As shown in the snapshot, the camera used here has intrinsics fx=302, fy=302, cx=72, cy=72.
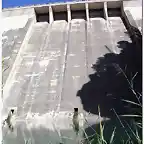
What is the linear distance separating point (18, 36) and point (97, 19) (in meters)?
2.18

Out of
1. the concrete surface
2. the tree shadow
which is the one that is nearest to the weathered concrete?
the concrete surface

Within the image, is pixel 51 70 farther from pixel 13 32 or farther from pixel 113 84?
pixel 13 32

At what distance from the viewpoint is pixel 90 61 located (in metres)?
5.72

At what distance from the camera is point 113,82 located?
16.5 feet

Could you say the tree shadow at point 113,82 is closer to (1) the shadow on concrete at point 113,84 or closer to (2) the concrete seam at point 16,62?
(1) the shadow on concrete at point 113,84

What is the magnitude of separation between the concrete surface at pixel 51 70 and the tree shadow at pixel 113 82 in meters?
0.14

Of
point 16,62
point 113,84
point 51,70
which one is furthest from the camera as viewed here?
point 16,62

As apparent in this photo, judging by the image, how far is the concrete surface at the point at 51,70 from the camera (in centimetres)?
392

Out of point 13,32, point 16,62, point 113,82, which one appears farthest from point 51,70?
point 13,32

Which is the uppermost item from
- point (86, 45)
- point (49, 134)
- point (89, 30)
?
point (89, 30)

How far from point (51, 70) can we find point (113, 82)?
122 centimetres

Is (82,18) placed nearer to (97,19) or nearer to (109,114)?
(97,19)

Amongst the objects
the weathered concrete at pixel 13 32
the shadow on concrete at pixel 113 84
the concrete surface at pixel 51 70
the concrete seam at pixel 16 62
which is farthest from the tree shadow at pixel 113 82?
the weathered concrete at pixel 13 32

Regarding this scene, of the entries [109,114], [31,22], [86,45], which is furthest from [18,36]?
[109,114]
